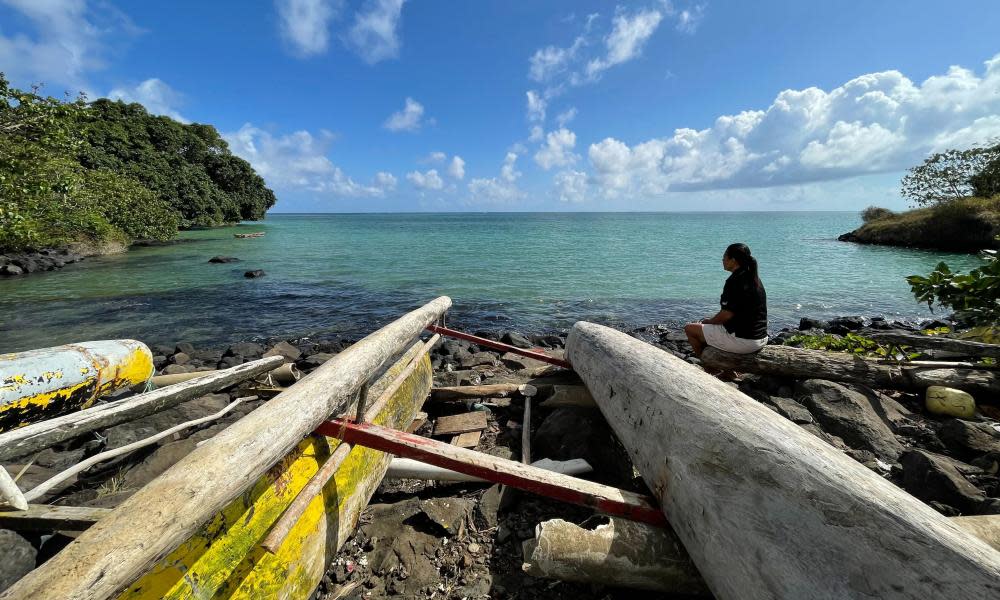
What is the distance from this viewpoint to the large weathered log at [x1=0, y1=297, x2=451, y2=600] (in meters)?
1.19

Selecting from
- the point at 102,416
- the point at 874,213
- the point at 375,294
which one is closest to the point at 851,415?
the point at 102,416

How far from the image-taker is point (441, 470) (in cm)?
346

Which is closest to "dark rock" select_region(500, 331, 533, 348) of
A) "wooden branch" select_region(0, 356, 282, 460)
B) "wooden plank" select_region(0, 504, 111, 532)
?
"wooden branch" select_region(0, 356, 282, 460)

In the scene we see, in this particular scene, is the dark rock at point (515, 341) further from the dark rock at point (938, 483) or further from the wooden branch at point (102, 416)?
the dark rock at point (938, 483)

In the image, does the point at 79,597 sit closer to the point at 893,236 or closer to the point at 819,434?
the point at 819,434

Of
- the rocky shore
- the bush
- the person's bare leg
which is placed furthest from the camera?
the bush

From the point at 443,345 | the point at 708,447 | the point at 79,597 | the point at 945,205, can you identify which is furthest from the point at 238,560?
the point at 945,205

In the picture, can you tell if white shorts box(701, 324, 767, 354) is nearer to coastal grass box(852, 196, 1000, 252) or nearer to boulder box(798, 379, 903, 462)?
boulder box(798, 379, 903, 462)

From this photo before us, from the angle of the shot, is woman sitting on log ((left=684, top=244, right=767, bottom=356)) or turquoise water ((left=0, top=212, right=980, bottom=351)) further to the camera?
turquoise water ((left=0, top=212, right=980, bottom=351))

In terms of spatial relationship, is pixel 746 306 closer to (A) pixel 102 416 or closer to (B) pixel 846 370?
(B) pixel 846 370

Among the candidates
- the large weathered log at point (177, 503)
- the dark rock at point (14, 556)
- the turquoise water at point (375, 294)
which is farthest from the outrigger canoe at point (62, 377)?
the turquoise water at point (375, 294)

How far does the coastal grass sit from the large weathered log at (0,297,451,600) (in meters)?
40.6

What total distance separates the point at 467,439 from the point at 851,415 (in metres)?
3.95

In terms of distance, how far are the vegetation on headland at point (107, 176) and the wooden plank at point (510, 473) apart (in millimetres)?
13128
